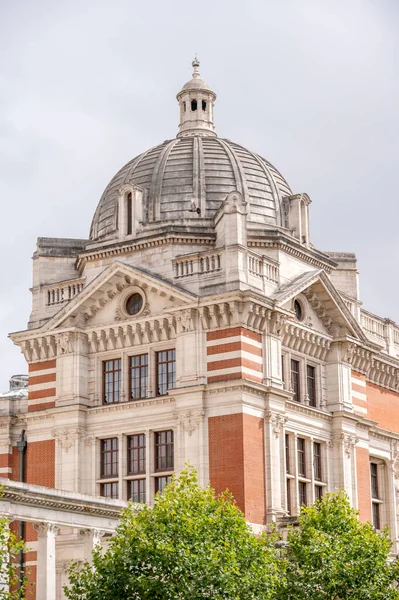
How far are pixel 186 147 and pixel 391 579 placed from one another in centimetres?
2574

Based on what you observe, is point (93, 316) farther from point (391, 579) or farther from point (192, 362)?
point (391, 579)

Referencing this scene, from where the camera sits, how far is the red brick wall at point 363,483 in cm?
6159

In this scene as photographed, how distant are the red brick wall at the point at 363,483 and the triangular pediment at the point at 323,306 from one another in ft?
18.9

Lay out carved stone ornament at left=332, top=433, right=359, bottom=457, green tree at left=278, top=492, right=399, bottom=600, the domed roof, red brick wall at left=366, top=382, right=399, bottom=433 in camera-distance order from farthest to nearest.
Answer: red brick wall at left=366, top=382, right=399, bottom=433, the domed roof, carved stone ornament at left=332, top=433, right=359, bottom=457, green tree at left=278, top=492, right=399, bottom=600

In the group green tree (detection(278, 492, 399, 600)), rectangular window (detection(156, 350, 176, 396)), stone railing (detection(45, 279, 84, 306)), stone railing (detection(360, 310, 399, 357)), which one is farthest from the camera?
stone railing (detection(360, 310, 399, 357))

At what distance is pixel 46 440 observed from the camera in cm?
5962

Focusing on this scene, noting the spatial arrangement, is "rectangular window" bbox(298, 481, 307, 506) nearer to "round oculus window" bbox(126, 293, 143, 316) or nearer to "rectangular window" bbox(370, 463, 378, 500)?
"rectangular window" bbox(370, 463, 378, 500)

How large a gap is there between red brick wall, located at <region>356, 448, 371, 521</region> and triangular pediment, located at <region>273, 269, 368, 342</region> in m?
5.75

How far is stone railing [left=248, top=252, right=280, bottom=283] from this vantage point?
189ft

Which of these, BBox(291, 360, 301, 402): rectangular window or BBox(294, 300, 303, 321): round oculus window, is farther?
BBox(294, 300, 303, 321): round oculus window

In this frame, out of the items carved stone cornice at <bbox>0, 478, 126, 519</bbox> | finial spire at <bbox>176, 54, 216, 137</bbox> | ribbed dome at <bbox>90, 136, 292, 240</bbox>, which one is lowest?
carved stone cornice at <bbox>0, 478, 126, 519</bbox>

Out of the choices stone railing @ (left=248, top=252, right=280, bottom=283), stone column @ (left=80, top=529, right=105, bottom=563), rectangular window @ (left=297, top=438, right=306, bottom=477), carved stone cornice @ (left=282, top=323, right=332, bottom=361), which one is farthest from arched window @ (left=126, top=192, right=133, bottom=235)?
stone column @ (left=80, top=529, right=105, bottom=563)

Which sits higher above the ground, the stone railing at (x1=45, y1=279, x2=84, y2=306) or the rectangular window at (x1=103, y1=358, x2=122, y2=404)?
the stone railing at (x1=45, y1=279, x2=84, y2=306)

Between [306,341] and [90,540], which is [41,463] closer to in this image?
[90,540]
